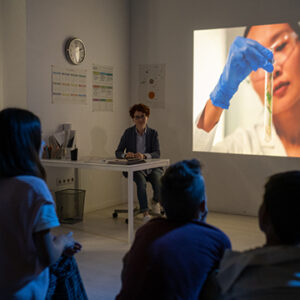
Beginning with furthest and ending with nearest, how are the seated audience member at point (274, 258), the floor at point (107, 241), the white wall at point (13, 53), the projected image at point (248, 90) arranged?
the projected image at point (248, 90), the white wall at point (13, 53), the floor at point (107, 241), the seated audience member at point (274, 258)

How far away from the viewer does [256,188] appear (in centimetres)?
516

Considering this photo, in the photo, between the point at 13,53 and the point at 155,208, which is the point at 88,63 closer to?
the point at 13,53

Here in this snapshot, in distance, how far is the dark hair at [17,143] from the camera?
4.80ft

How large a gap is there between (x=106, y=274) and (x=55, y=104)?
2219 millimetres

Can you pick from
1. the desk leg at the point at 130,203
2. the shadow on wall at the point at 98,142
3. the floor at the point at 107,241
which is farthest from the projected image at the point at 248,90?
the desk leg at the point at 130,203

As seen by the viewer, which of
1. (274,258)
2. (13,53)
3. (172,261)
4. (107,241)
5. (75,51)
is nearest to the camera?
(274,258)

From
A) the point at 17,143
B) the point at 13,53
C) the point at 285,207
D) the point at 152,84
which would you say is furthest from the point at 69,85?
the point at 285,207

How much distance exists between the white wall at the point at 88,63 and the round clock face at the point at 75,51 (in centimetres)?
7

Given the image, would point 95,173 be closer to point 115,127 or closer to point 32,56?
point 115,127

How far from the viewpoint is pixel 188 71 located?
5477mm

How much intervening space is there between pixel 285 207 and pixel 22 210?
33.0 inches

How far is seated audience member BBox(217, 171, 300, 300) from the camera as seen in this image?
1.07 meters

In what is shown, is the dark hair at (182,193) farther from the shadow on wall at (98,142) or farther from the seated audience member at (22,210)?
the shadow on wall at (98,142)

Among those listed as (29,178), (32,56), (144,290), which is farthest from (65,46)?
(144,290)
